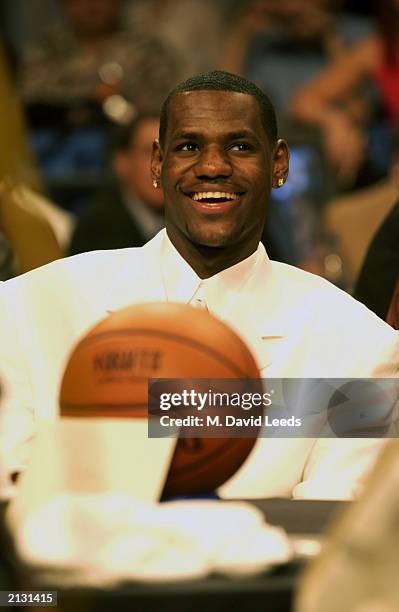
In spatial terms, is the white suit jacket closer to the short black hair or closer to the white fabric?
the short black hair

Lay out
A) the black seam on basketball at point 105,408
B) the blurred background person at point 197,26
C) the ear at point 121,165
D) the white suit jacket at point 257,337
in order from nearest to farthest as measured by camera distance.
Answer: the black seam on basketball at point 105,408 → the white suit jacket at point 257,337 → the ear at point 121,165 → the blurred background person at point 197,26

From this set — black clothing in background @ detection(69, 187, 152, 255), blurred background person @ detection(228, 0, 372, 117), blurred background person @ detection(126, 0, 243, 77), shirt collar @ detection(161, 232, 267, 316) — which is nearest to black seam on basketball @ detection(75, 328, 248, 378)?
shirt collar @ detection(161, 232, 267, 316)

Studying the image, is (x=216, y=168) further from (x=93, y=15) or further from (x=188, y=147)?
(x=93, y=15)

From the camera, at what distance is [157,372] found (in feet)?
8.14

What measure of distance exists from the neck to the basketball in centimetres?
45

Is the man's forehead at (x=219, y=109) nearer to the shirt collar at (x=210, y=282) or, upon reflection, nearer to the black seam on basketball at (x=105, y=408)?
the shirt collar at (x=210, y=282)

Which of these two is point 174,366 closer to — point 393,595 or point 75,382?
point 75,382

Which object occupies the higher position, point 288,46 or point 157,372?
point 288,46

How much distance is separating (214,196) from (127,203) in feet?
6.05

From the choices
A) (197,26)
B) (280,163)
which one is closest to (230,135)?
(280,163)

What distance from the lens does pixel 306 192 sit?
5379mm

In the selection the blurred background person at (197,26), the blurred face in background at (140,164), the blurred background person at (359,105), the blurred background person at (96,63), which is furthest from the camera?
the blurred background person at (197,26)

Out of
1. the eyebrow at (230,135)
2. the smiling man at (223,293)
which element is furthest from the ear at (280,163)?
the eyebrow at (230,135)

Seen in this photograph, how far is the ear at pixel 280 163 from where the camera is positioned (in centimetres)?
303
